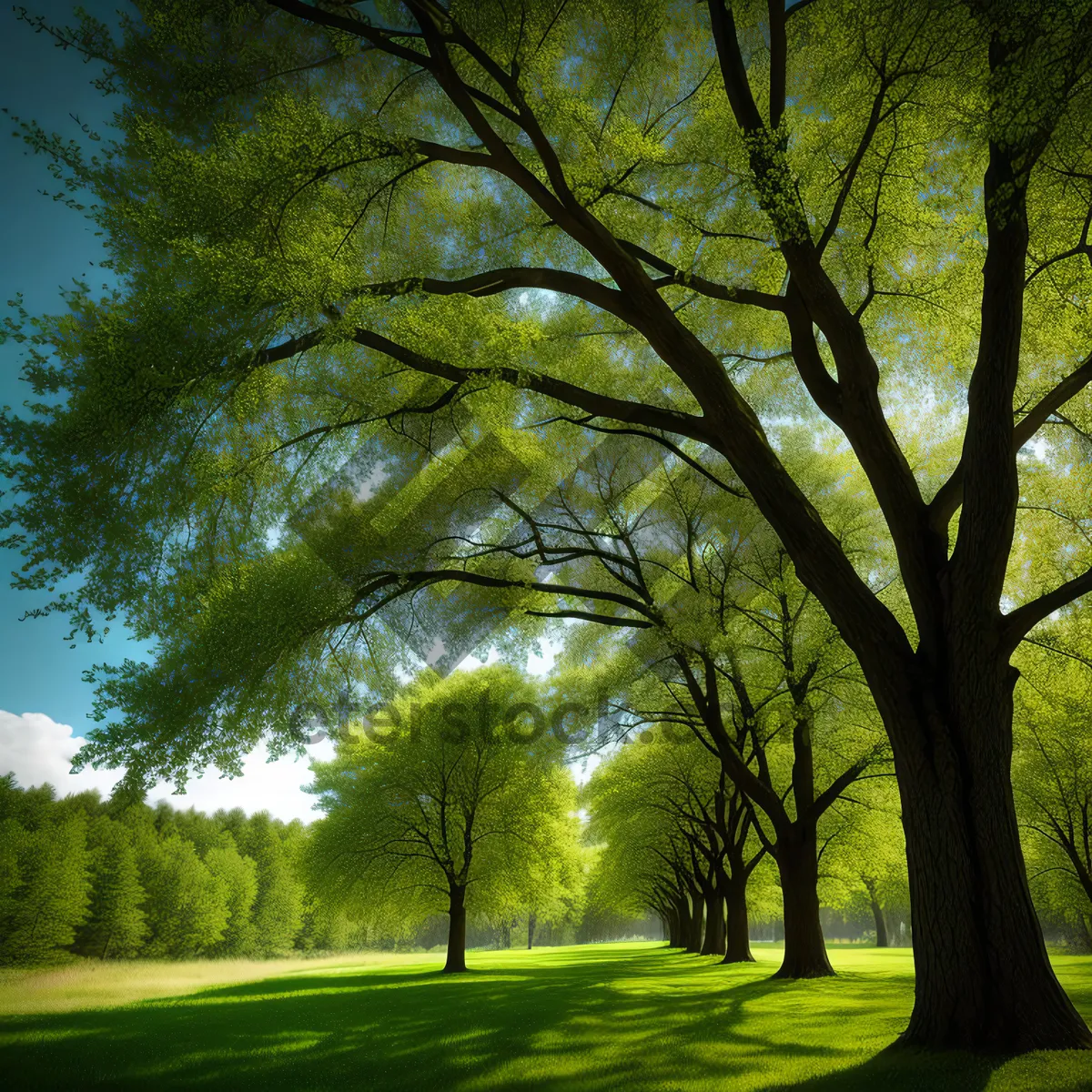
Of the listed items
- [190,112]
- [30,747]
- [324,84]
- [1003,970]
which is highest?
[324,84]

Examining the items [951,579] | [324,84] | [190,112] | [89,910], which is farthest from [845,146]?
[89,910]

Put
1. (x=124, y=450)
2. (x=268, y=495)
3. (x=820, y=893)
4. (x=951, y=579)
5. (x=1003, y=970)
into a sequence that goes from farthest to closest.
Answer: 1. (x=820, y=893)
2. (x=268, y=495)
3. (x=124, y=450)
4. (x=951, y=579)
5. (x=1003, y=970)

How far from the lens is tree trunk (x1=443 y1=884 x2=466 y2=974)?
23359 millimetres

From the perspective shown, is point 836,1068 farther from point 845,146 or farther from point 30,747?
point 30,747

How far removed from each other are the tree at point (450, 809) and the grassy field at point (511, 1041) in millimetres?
8727

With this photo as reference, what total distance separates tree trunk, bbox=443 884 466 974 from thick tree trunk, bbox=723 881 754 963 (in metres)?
8.86

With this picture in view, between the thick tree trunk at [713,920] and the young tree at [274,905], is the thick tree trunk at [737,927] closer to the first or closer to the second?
the thick tree trunk at [713,920]

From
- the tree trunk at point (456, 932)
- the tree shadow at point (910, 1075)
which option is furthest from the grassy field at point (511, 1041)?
the tree trunk at point (456, 932)

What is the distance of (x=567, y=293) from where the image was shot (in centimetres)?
827

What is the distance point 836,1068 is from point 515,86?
9354 mm

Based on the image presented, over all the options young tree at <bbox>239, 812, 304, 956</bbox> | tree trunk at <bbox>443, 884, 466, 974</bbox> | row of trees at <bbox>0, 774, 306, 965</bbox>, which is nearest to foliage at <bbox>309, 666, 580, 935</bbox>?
tree trunk at <bbox>443, 884, 466, 974</bbox>

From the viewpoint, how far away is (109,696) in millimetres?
9016

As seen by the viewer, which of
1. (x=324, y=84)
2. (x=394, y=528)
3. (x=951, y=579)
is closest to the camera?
(x=951, y=579)

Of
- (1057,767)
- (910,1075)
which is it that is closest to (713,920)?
(1057,767)
